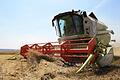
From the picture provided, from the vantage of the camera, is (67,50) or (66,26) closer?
(67,50)

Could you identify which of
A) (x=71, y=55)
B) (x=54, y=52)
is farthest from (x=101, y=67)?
(x=54, y=52)

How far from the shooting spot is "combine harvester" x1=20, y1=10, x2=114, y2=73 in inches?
419

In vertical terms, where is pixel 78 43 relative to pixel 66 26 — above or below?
below

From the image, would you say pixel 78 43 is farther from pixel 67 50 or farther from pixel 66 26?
pixel 66 26

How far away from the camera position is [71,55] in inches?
451

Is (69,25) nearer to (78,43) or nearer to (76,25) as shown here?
(76,25)

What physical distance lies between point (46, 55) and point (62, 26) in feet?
11.8

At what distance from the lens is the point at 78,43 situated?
458 inches

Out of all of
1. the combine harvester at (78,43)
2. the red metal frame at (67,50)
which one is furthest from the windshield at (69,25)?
the red metal frame at (67,50)

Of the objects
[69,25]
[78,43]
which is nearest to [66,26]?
[69,25]

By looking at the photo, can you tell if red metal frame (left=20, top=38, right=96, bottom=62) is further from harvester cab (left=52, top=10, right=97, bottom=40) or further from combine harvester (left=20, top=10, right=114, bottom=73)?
harvester cab (left=52, top=10, right=97, bottom=40)

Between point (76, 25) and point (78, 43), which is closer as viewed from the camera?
point (78, 43)

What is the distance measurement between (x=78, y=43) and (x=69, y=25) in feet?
10.3

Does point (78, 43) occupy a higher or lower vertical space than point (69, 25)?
lower
